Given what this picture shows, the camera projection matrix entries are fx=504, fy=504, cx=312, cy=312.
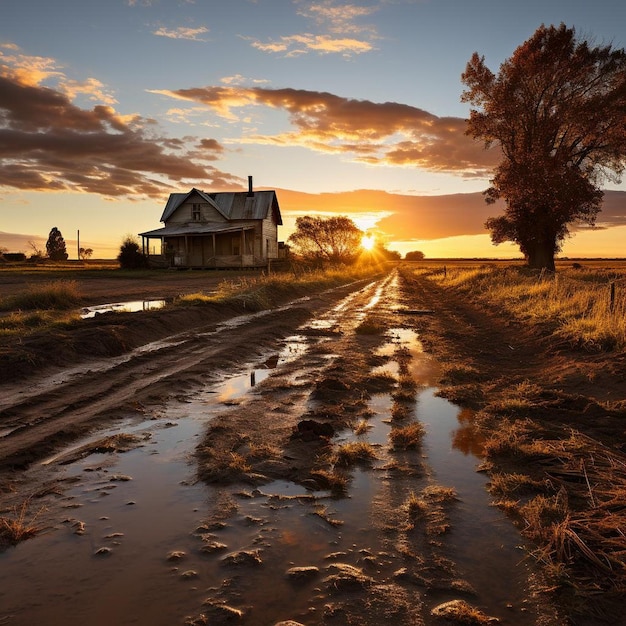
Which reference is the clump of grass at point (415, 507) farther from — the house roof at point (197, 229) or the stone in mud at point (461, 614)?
the house roof at point (197, 229)

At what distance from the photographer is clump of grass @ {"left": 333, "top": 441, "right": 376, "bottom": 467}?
17.0 feet

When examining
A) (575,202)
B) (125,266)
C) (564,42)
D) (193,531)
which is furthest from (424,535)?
(125,266)

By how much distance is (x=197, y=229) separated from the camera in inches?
1783

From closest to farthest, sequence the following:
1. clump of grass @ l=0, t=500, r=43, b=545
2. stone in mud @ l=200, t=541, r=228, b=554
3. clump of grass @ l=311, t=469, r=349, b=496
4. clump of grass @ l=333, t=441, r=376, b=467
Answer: stone in mud @ l=200, t=541, r=228, b=554 → clump of grass @ l=0, t=500, r=43, b=545 → clump of grass @ l=311, t=469, r=349, b=496 → clump of grass @ l=333, t=441, r=376, b=467

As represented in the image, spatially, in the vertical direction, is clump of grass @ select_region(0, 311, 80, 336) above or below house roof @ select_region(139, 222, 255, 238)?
below

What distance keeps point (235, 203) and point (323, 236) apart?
77.8 feet

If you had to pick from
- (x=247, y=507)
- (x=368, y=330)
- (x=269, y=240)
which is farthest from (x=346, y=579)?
(x=269, y=240)

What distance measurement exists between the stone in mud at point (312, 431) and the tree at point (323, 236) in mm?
65197

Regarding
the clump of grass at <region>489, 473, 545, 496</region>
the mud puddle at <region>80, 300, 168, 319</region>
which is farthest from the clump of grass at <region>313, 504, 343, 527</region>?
the mud puddle at <region>80, 300, 168, 319</region>

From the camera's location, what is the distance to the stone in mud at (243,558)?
3.44m

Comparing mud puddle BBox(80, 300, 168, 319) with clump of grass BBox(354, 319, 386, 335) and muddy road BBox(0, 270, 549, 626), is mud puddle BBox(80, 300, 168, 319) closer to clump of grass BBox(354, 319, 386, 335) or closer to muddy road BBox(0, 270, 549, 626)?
clump of grass BBox(354, 319, 386, 335)

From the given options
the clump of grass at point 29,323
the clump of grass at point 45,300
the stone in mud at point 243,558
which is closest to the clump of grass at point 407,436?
the stone in mud at point 243,558

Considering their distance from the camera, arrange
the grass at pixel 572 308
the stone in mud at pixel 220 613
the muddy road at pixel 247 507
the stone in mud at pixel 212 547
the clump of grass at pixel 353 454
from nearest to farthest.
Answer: the stone in mud at pixel 220 613 < the muddy road at pixel 247 507 < the stone in mud at pixel 212 547 < the clump of grass at pixel 353 454 < the grass at pixel 572 308

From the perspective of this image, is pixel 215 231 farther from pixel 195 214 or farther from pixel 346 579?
pixel 346 579
